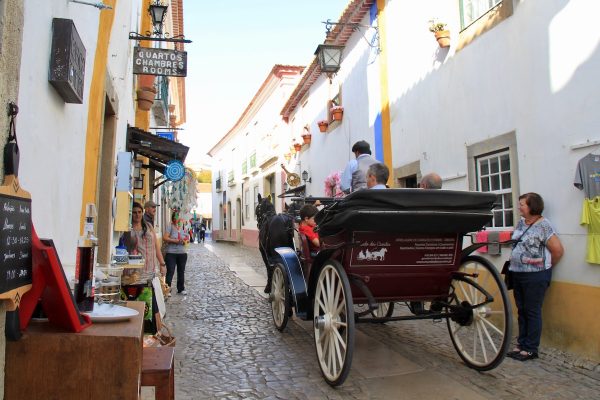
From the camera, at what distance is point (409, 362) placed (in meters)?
4.39

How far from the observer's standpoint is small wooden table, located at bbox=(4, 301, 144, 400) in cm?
161

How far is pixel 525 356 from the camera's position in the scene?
452 centimetres

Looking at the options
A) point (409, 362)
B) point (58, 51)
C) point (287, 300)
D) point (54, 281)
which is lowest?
point (409, 362)

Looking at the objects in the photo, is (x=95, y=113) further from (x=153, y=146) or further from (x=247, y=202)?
(x=247, y=202)

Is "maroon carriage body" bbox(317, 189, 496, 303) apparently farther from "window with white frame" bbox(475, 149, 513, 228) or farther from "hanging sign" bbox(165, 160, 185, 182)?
"hanging sign" bbox(165, 160, 185, 182)

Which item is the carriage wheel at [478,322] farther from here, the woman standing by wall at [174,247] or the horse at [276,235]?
the woman standing by wall at [174,247]

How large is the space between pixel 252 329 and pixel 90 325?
4.10 m

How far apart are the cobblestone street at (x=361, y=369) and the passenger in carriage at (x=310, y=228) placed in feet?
3.40

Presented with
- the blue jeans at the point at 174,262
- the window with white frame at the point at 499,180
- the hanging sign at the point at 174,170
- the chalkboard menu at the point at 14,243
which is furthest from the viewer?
the hanging sign at the point at 174,170

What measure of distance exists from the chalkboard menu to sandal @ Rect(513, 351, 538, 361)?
14.2ft

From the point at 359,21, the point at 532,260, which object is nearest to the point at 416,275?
the point at 532,260

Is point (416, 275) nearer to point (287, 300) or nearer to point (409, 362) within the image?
point (409, 362)

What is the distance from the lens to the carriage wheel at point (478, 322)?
3695 mm

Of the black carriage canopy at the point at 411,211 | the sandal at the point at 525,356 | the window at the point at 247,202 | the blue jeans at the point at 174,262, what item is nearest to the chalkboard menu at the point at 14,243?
the black carriage canopy at the point at 411,211
